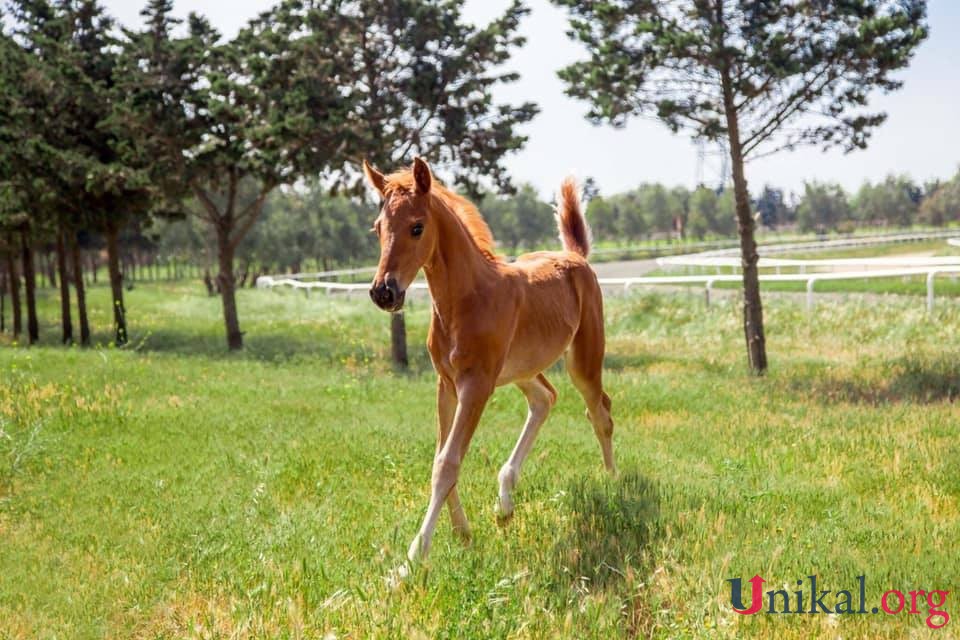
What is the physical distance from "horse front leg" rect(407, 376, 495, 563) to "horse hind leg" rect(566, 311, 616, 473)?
192cm

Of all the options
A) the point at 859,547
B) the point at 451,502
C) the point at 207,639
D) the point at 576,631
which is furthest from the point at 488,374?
the point at 859,547

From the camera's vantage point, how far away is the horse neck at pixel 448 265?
5.54 meters

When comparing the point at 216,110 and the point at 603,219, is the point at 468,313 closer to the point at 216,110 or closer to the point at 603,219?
the point at 216,110

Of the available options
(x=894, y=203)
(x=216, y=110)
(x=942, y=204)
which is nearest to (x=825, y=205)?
(x=894, y=203)

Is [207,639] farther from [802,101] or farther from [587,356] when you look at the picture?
[802,101]

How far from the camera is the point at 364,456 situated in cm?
835

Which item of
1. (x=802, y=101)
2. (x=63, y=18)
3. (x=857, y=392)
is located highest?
(x=63, y=18)

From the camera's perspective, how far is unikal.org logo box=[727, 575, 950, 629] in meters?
4.58

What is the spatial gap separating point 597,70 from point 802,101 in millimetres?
3810

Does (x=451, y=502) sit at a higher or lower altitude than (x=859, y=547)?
higher

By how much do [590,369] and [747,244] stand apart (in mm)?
9307

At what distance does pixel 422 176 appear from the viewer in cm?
518

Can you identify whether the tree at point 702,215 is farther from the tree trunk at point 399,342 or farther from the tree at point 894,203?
the tree trunk at point 399,342

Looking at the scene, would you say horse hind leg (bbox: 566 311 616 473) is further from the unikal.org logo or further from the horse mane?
the unikal.org logo
